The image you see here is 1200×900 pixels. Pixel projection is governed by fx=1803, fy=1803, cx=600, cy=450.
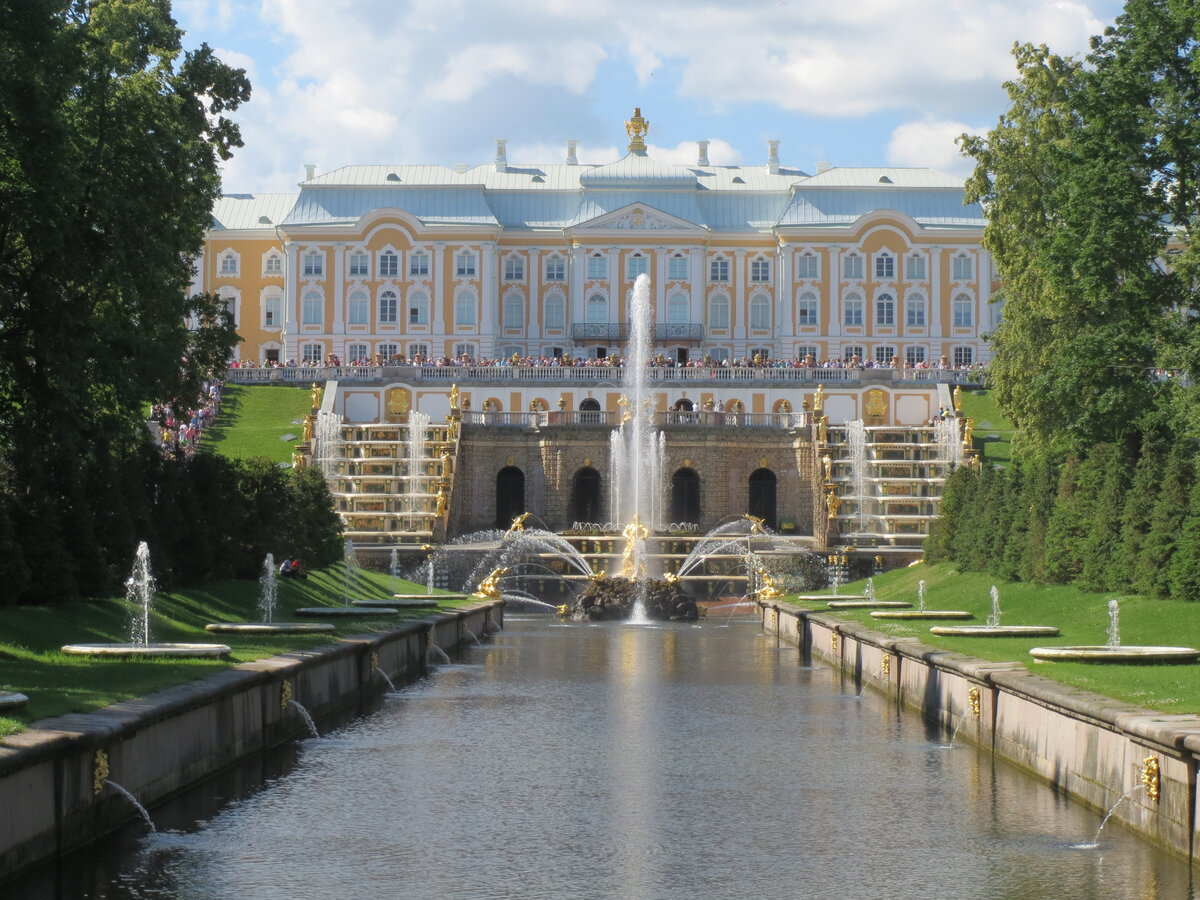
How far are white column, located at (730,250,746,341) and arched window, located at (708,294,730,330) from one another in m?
0.33

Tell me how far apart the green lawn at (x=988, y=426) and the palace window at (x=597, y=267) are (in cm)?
2661

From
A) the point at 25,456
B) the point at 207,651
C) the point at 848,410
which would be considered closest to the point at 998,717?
the point at 207,651

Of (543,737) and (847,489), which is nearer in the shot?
(543,737)

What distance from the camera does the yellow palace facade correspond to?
101 meters

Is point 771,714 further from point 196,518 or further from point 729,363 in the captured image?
point 729,363

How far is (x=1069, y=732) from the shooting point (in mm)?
17016

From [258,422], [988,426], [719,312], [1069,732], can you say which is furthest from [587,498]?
[1069,732]

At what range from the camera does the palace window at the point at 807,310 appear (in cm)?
10194

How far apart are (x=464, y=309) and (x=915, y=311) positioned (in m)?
25.4

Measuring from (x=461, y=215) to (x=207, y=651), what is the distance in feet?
273

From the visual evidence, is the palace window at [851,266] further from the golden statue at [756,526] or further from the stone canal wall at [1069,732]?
the stone canal wall at [1069,732]

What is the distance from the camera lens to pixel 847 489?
67938 millimetres

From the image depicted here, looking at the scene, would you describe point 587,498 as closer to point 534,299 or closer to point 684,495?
point 684,495

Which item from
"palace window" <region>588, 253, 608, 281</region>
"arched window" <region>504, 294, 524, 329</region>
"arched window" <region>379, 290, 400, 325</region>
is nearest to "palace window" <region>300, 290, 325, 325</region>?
"arched window" <region>379, 290, 400, 325</region>
